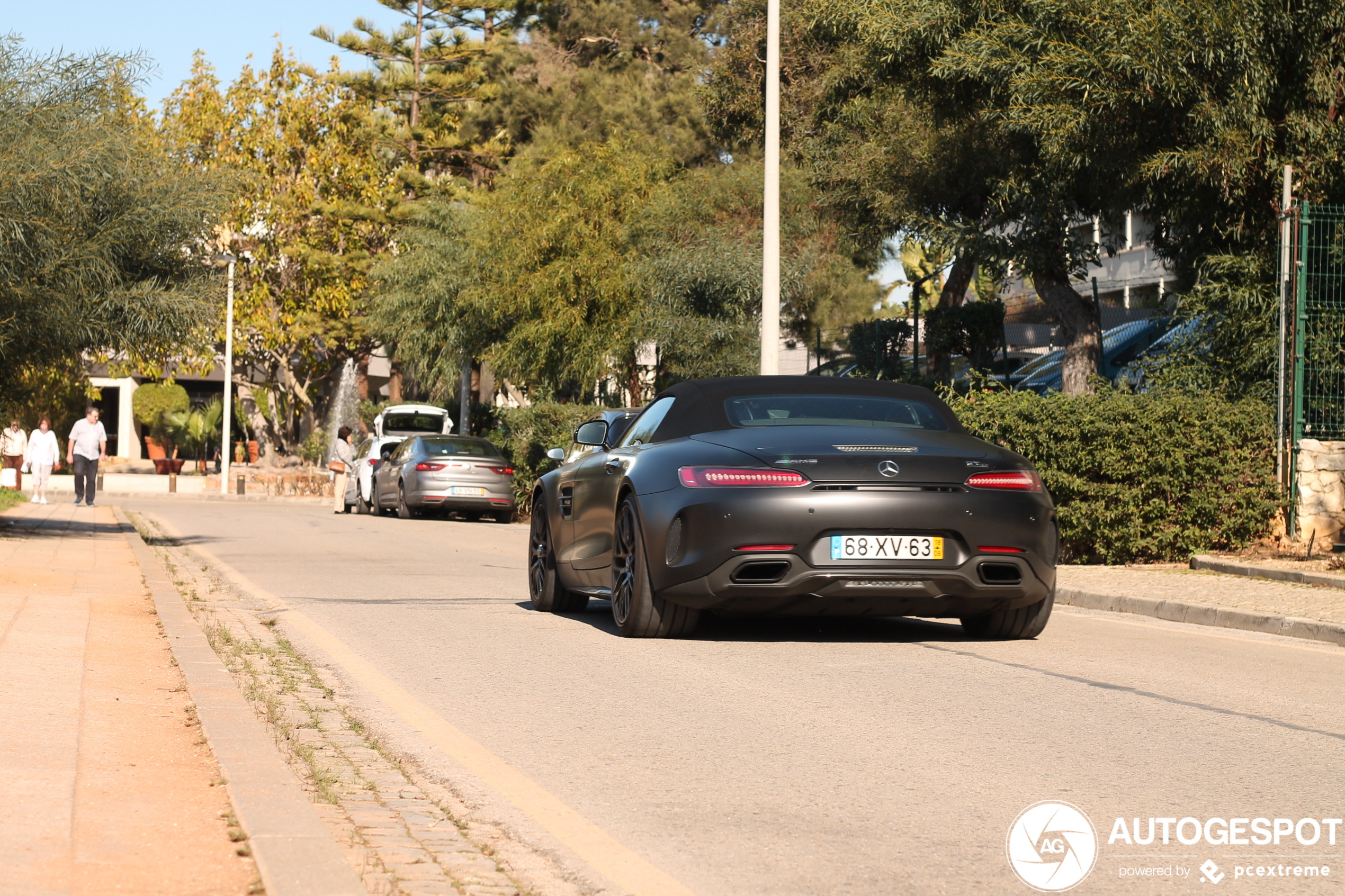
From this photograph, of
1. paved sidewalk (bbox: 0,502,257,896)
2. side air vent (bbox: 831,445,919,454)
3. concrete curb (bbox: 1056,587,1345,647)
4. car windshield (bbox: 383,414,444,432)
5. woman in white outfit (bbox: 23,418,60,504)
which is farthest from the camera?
car windshield (bbox: 383,414,444,432)

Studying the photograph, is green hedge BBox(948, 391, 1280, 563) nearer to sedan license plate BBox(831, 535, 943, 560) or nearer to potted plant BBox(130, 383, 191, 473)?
sedan license plate BBox(831, 535, 943, 560)

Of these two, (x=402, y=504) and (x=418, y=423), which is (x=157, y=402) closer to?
(x=418, y=423)

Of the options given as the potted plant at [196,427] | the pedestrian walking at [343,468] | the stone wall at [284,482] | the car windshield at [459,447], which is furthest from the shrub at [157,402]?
the car windshield at [459,447]

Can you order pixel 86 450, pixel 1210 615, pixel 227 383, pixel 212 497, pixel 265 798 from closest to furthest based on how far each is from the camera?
pixel 265 798, pixel 1210 615, pixel 86 450, pixel 212 497, pixel 227 383

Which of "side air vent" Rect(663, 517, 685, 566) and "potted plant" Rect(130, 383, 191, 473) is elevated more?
"potted plant" Rect(130, 383, 191, 473)

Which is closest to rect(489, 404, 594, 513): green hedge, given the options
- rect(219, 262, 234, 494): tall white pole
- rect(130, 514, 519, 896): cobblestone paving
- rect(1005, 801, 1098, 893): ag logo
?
rect(219, 262, 234, 494): tall white pole

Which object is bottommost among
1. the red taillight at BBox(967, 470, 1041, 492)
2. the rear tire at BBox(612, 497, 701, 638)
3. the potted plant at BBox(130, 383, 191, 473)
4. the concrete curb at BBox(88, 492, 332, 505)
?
the concrete curb at BBox(88, 492, 332, 505)

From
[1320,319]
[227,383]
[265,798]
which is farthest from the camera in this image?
[227,383]

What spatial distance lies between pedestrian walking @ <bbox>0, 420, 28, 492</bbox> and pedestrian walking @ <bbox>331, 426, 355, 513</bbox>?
9918 millimetres

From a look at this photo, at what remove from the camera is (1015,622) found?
969 cm

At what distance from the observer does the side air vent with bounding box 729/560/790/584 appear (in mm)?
8641

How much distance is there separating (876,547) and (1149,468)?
6.86 m

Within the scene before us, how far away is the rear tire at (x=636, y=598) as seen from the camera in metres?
9.25

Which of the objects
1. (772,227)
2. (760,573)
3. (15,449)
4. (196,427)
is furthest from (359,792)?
(196,427)
